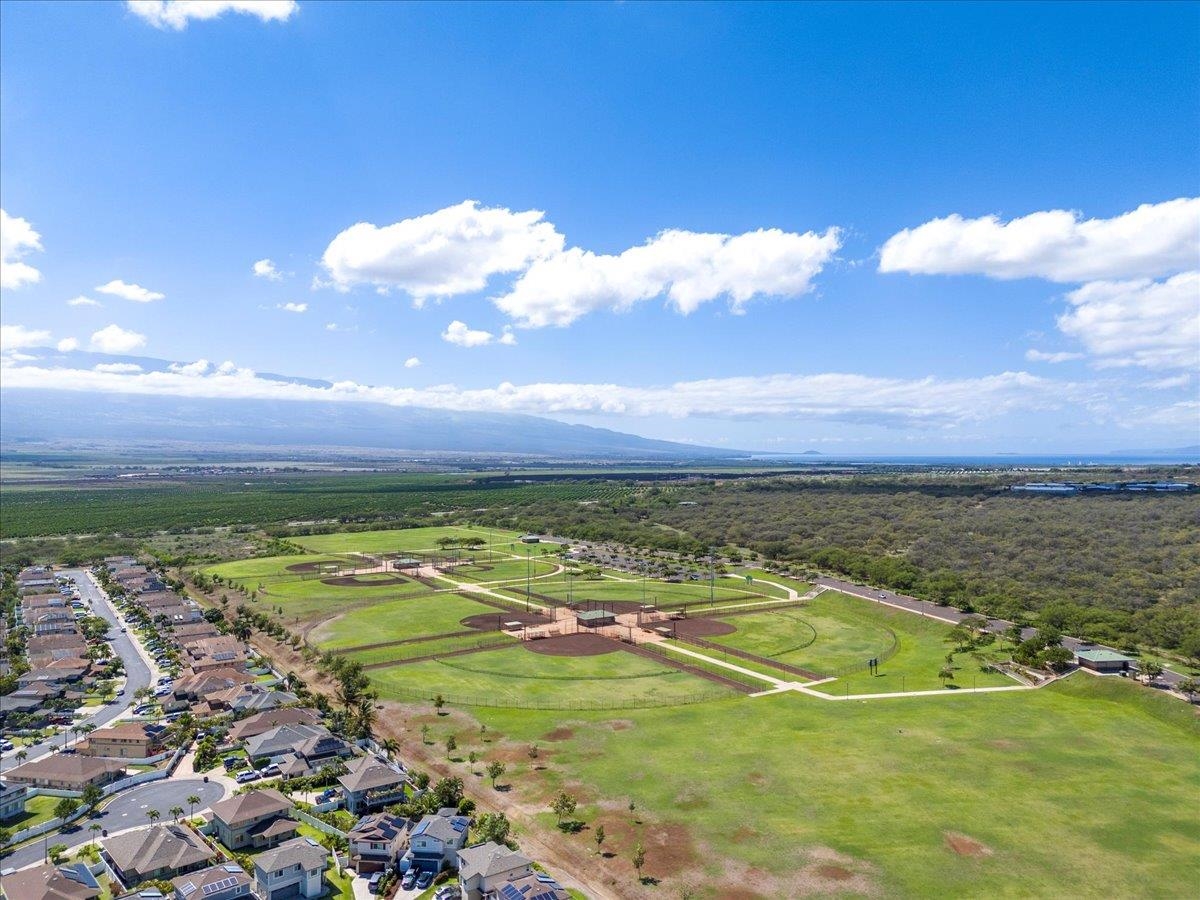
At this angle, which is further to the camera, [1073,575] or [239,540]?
[239,540]

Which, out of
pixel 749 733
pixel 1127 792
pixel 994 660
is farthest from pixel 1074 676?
pixel 749 733

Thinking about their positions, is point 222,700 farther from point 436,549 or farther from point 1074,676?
point 436,549

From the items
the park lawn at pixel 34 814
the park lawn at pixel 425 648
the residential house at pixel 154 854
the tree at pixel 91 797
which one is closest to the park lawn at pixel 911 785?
the residential house at pixel 154 854

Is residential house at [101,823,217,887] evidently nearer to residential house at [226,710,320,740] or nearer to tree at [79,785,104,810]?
tree at [79,785,104,810]

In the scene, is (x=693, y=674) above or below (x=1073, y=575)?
below

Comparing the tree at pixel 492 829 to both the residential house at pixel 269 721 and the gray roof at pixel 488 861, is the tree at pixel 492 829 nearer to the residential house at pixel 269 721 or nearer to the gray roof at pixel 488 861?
the gray roof at pixel 488 861

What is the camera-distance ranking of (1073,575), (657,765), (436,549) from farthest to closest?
(436,549) → (1073,575) → (657,765)
